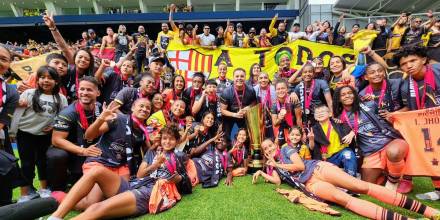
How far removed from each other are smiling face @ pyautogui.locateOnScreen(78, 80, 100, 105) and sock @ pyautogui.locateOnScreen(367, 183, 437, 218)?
139 inches

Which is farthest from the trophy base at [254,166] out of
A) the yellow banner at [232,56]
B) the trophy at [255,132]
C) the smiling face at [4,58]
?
the yellow banner at [232,56]

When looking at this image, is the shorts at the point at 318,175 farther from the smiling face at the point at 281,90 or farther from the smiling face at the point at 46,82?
the smiling face at the point at 46,82

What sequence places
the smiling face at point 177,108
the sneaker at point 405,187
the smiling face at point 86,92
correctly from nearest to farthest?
1. the smiling face at point 86,92
2. the sneaker at point 405,187
3. the smiling face at point 177,108

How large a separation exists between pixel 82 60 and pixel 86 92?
4.03ft

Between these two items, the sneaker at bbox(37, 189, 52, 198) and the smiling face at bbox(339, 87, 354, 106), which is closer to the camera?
the sneaker at bbox(37, 189, 52, 198)

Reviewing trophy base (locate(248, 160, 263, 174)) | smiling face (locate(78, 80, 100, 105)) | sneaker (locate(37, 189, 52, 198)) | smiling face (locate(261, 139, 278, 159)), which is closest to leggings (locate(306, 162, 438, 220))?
smiling face (locate(261, 139, 278, 159))

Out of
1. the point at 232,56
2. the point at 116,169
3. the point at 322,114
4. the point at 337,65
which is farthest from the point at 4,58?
the point at 232,56

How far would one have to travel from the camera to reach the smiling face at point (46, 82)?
13.3 feet

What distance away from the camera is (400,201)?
3.19 metres

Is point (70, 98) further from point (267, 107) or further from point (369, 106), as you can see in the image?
point (369, 106)

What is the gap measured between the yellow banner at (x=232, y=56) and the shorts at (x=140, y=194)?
18.1 ft

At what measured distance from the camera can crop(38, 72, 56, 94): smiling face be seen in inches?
159

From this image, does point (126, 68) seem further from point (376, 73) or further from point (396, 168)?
point (396, 168)

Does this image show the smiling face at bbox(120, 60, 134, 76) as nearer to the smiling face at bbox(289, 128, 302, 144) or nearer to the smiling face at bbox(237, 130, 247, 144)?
the smiling face at bbox(237, 130, 247, 144)
